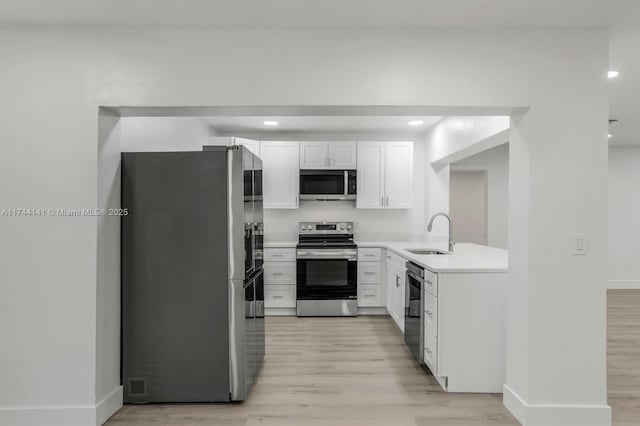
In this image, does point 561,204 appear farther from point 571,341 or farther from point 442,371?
point 442,371

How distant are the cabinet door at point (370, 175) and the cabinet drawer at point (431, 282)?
2.24m

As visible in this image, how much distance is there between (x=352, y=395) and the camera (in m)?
2.75

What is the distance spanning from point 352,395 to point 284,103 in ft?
6.77

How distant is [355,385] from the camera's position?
2904mm

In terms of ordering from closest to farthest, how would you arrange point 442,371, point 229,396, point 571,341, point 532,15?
point 532,15 < point 571,341 < point 229,396 < point 442,371

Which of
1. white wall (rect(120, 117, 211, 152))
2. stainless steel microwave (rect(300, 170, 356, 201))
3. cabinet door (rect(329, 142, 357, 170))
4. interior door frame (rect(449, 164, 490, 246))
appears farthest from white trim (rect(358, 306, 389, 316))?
white wall (rect(120, 117, 211, 152))

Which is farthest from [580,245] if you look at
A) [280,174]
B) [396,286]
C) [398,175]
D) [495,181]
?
[495,181]

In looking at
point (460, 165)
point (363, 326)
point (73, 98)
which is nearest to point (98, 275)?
point (73, 98)

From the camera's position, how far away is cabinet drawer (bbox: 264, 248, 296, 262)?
194 inches

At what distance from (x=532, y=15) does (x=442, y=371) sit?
2389 millimetres

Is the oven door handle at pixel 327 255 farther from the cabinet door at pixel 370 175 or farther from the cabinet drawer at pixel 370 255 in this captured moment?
the cabinet door at pixel 370 175

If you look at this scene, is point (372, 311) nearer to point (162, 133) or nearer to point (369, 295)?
point (369, 295)

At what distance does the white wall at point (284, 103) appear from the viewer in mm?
2373

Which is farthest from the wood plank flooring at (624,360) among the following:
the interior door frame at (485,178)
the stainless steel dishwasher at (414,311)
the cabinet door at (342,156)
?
the cabinet door at (342,156)
